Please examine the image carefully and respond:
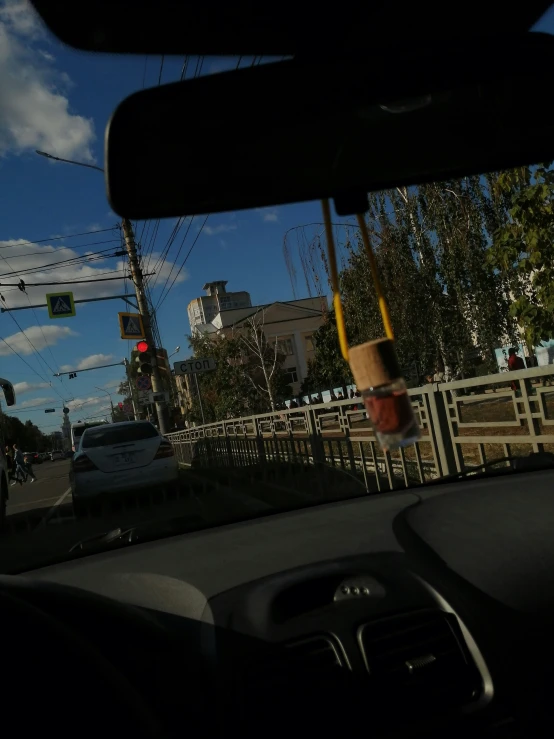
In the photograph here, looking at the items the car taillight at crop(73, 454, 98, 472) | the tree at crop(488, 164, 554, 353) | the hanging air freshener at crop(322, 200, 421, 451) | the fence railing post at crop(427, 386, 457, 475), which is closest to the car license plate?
the car taillight at crop(73, 454, 98, 472)

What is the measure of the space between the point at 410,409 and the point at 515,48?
3.39ft

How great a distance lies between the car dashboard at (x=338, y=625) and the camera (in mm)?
1821

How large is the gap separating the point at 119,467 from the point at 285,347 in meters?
3.25

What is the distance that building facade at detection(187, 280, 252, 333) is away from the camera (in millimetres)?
3995

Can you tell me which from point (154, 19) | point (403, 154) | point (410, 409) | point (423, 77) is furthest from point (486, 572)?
point (154, 19)

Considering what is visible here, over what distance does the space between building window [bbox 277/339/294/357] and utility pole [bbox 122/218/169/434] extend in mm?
1786

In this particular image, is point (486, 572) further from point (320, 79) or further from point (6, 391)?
point (6, 391)

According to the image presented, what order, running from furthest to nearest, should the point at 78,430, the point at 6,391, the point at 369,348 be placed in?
1. the point at 78,430
2. the point at 6,391
3. the point at 369,348

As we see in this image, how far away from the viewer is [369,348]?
1387 mm

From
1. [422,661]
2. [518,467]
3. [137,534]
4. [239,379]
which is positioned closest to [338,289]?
[422,661]

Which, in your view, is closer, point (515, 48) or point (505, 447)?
point (515, 48)

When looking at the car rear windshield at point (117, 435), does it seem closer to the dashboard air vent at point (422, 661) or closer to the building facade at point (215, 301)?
the building facade at point (215, 301)

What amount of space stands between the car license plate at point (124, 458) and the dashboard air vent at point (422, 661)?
8.46 m

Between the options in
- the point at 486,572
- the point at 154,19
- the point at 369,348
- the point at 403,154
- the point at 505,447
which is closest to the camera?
the point at 369,348
